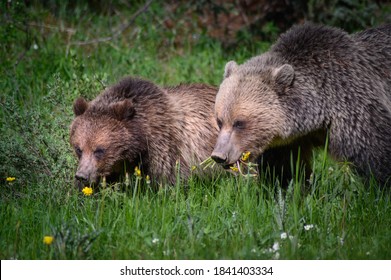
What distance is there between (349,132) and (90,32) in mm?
5608

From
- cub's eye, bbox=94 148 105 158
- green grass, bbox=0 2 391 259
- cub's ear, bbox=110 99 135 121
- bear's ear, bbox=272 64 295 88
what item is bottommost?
green grass, bbox=0 2 391 259

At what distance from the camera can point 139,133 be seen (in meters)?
6.69

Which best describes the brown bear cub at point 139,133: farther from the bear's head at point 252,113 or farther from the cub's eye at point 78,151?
the bear's head at point 252,113

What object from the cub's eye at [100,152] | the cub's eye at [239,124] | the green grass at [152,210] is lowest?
the green grass at [152,210]

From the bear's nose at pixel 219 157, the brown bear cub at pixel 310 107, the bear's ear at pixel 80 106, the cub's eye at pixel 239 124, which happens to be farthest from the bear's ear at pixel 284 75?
the bear's ear at pixel 80 106

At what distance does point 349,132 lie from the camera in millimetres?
6223

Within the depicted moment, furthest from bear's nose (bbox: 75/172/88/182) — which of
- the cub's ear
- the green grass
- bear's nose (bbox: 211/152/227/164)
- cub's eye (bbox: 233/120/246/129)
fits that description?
cub's eye (bbox: 233/120/246/129)

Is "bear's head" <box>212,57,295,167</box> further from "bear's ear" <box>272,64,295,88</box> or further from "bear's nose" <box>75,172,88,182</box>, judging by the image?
"bear's nose" <box>75,172,88,182</box>

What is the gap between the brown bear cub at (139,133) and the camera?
21.4 ft

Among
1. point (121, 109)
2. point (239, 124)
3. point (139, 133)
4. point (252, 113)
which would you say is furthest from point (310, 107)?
point (121, 109)

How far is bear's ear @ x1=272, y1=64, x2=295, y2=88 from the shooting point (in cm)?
624

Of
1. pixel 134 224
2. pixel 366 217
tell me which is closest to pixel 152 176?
pixel 134 224

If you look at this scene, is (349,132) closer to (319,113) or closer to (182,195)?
(319,113)

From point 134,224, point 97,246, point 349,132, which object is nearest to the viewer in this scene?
point 97,246
